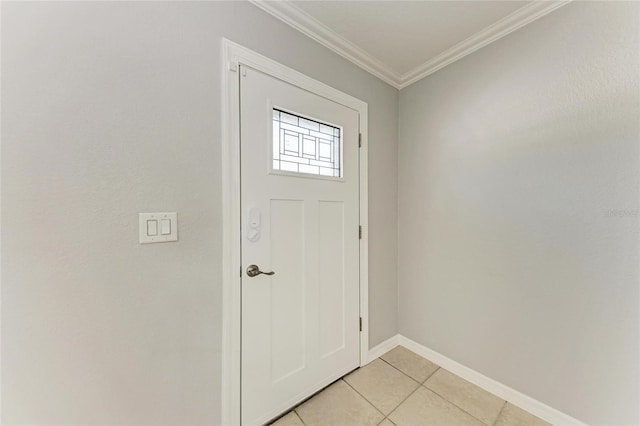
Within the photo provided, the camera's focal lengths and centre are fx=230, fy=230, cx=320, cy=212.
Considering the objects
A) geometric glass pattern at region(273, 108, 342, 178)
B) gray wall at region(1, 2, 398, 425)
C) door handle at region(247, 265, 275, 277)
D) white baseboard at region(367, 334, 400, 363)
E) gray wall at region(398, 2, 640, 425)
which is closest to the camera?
gray wall at region(1, 2, 398, 425)

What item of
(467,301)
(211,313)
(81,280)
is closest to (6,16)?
(81,280)

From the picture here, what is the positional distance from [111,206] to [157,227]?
0.59 ft

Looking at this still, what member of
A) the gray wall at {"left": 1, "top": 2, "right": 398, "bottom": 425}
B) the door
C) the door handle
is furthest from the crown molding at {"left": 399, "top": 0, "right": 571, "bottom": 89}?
the door handle

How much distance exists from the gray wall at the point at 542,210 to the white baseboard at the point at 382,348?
10.4 inches

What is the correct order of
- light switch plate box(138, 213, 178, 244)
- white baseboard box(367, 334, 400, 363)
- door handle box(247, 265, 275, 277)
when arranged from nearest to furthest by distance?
light switch plate box(138, 213, 178, 244)
door handle box(247, 265, 275, 277)
white baseboard box(367, 334, 400, 363)

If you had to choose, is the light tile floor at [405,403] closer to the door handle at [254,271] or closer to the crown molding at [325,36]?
the door handle at [254,271]

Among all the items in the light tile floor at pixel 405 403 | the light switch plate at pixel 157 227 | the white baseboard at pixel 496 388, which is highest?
the light switch plate at pixel 157 227

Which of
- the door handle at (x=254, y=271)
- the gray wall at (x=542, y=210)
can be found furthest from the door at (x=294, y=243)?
the gray wall at (x=542, y=210)

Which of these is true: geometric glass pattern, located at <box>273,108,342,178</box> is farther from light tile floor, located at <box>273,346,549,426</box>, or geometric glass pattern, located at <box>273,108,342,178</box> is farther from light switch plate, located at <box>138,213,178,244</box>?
light tile floor, located at <box>273,346,549,426</box>

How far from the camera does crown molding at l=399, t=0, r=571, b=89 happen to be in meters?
1.35

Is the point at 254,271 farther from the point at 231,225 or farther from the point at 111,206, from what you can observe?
the point at 111,206

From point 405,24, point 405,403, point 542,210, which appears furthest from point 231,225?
point 542,210

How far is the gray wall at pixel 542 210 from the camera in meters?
1.17

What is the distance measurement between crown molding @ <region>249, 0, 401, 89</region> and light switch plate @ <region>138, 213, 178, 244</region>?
1256 millimetres
